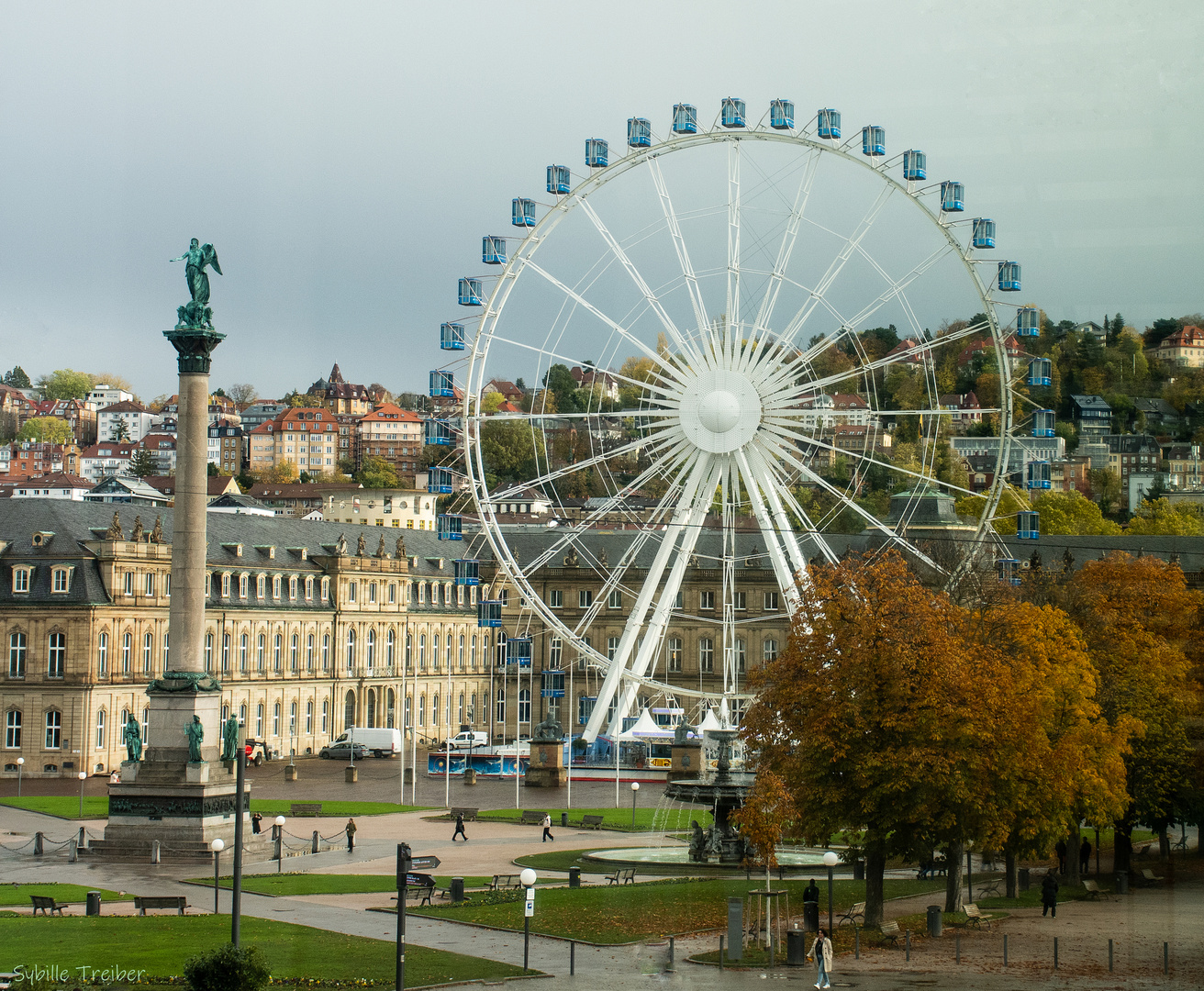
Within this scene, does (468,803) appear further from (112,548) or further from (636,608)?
(112,548)

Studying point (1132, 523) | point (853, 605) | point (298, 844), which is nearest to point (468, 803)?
point (298, 844)

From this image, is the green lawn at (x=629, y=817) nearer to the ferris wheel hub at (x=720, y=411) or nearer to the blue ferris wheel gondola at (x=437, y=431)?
the ferris wheel hub at (x=720, y=411)

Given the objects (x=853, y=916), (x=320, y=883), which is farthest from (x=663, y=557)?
(x=853, y=916)

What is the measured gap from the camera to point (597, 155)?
229 feet

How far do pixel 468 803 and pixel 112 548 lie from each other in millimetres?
30781

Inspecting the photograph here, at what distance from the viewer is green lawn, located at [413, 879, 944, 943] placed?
40.5 metres

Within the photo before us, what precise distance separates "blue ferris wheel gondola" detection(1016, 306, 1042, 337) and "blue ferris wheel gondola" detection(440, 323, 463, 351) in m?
21.9

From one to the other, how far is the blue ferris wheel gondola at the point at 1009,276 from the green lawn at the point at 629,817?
23.1 metres

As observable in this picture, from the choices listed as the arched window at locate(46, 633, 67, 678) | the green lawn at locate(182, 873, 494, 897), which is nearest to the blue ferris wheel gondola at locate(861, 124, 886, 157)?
the green lawn at locate(182, 873, 494, 897)

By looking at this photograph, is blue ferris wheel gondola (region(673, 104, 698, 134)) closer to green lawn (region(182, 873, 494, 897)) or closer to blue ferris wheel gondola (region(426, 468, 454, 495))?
blue ferris wheel gondola (region(426, 468, 454, 495))

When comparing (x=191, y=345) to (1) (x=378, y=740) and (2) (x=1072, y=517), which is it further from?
(1) (x=378, y=740)

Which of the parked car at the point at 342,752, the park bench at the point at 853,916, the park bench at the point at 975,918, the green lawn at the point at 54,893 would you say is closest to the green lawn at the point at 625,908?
the park bench at the point at 853,916

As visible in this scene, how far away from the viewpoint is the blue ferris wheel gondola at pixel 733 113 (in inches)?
2672

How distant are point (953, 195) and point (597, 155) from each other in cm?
1407
